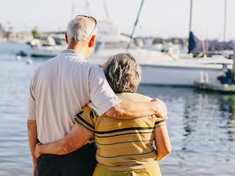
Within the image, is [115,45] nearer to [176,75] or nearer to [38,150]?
[176,75]

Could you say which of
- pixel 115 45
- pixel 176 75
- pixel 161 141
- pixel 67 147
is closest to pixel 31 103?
pixel 67 147

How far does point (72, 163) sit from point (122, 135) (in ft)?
1.38

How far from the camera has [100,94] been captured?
3.46 meters

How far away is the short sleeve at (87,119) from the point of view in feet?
11.5

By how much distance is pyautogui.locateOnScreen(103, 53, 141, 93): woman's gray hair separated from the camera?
3498mm

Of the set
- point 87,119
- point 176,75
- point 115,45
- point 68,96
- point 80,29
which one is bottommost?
point 176,75

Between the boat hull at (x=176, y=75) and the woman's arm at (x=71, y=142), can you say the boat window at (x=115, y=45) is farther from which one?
the woman's arm at (x=71, y=142)

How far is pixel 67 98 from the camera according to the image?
3.62 m

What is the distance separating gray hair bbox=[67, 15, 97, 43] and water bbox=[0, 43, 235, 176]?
5417 mm

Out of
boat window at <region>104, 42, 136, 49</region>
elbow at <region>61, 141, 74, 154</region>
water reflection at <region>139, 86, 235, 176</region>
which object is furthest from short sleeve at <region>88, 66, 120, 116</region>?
boat window at <region>104, 42, 136, 49</region>

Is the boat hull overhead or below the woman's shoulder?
below

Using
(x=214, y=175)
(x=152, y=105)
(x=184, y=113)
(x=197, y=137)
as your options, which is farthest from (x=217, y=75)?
(x=152, y=105)

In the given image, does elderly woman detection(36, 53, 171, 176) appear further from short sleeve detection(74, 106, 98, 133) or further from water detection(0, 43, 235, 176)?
water detection(0, 43, 235, 176)

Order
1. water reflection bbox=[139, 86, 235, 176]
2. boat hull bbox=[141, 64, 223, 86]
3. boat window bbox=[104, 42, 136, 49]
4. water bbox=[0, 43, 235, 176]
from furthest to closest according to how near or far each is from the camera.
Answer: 1. boat window bbox=[104, 42, 136, 49]
2. boat hull bbox=[141, 64, 223, 86]
3. water reflection bbox=[139, 86, 235, 176]
4. water bbox=[0, 43, 235, 176]
